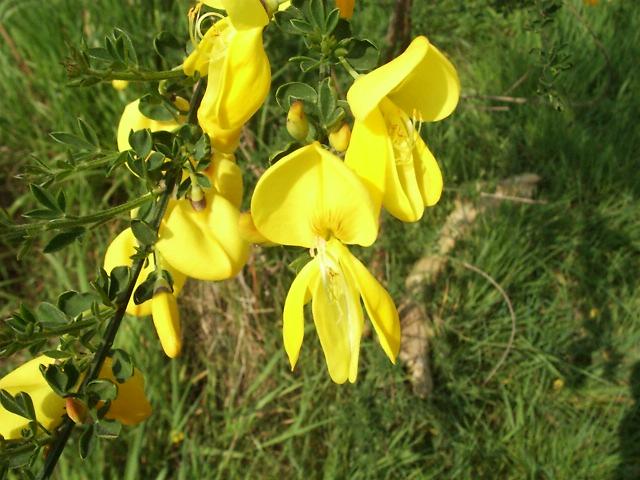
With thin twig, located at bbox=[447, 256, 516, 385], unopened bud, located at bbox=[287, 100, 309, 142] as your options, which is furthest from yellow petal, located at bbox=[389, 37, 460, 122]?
thin twig, located at bbox=[447, 256, 516, 385]

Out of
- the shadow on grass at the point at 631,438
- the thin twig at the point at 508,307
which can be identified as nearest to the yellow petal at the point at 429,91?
the thin twig at the point at 508,307

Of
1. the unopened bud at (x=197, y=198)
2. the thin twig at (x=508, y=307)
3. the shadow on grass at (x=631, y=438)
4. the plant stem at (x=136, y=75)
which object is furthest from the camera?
Answer: the thin twig at (x=508, y=307)

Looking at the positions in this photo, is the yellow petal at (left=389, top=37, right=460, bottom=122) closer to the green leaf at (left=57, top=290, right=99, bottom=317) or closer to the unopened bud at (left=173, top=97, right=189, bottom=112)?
the unopened bud at (left=173, top=97, right=189, bottom=112)

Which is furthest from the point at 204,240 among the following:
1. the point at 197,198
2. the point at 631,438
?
the point at 631,438

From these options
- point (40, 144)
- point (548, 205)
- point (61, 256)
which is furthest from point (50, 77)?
point (548, 205)

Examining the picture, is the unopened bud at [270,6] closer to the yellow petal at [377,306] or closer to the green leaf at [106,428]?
the yellow petal at [377,306]

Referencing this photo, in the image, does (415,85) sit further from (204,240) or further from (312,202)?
(204,240)

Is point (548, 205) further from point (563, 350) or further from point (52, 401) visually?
point (52, 401)
